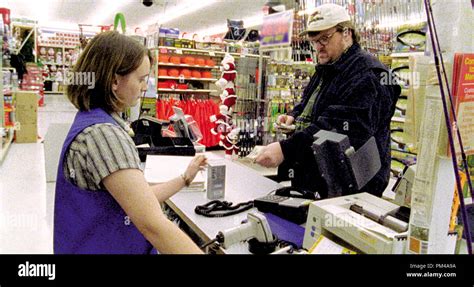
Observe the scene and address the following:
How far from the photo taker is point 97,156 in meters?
1.11

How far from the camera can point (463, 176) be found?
1154 mm

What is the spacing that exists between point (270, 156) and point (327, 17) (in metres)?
0.82

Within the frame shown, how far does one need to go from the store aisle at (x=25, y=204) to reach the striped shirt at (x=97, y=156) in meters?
2.31

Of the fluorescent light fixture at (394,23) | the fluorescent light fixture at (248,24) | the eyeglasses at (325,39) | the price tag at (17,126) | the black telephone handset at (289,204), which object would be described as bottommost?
the price tag at (17,126)


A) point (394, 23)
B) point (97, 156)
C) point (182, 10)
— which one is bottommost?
point (97, 156)

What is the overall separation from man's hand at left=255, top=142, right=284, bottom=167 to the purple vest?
2.80ft

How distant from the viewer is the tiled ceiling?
557 inches

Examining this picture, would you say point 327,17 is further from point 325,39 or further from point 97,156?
point 97,156

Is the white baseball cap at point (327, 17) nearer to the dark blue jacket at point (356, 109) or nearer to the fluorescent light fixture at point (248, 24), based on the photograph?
the dark blue jacket at point (356, 109)

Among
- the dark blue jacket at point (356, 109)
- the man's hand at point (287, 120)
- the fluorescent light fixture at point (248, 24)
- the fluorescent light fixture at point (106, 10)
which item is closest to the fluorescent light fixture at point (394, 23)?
the man's hand at point (287, 120)

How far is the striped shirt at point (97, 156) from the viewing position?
1103mm

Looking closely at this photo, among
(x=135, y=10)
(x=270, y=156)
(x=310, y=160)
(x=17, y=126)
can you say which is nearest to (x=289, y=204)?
(x=270, y=156)

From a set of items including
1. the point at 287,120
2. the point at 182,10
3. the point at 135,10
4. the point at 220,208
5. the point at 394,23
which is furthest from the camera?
the point at 135,10
